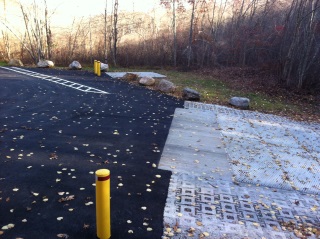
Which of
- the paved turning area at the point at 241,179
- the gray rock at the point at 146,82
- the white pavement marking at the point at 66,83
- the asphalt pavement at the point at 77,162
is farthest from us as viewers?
the gray rock at the point at 146,82

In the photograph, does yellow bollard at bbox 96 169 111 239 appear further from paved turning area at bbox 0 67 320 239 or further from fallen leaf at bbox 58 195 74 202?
fallen leaf at bbox 58 195 74 202

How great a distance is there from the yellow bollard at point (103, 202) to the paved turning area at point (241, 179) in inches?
35.0

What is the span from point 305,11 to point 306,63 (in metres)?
3.42

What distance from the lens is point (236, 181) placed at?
5781 millimetres

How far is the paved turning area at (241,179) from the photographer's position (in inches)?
167

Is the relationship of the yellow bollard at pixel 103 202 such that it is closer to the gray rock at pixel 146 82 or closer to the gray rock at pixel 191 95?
the gray rock at pixel 191 95

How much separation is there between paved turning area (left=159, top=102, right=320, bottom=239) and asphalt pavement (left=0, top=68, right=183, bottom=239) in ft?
1.31

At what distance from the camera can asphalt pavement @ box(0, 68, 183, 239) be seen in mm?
4051

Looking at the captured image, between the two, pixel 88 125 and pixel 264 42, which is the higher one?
pixel 264 42

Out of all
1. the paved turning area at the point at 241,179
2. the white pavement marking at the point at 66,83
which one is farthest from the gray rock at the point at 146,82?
the paved turning area at the point at 241,179

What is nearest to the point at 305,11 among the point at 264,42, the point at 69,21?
the point at 264,42

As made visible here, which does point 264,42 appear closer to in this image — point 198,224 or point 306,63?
point 306,63

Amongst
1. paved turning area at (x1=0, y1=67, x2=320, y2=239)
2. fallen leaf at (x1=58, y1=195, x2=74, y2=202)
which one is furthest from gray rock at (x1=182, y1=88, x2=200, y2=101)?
fallen leaf at (x1=58, y1=195, x2=74, y2=202)

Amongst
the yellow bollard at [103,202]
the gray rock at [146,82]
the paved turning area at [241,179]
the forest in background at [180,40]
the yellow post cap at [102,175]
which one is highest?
the forest in background at [180,40]
